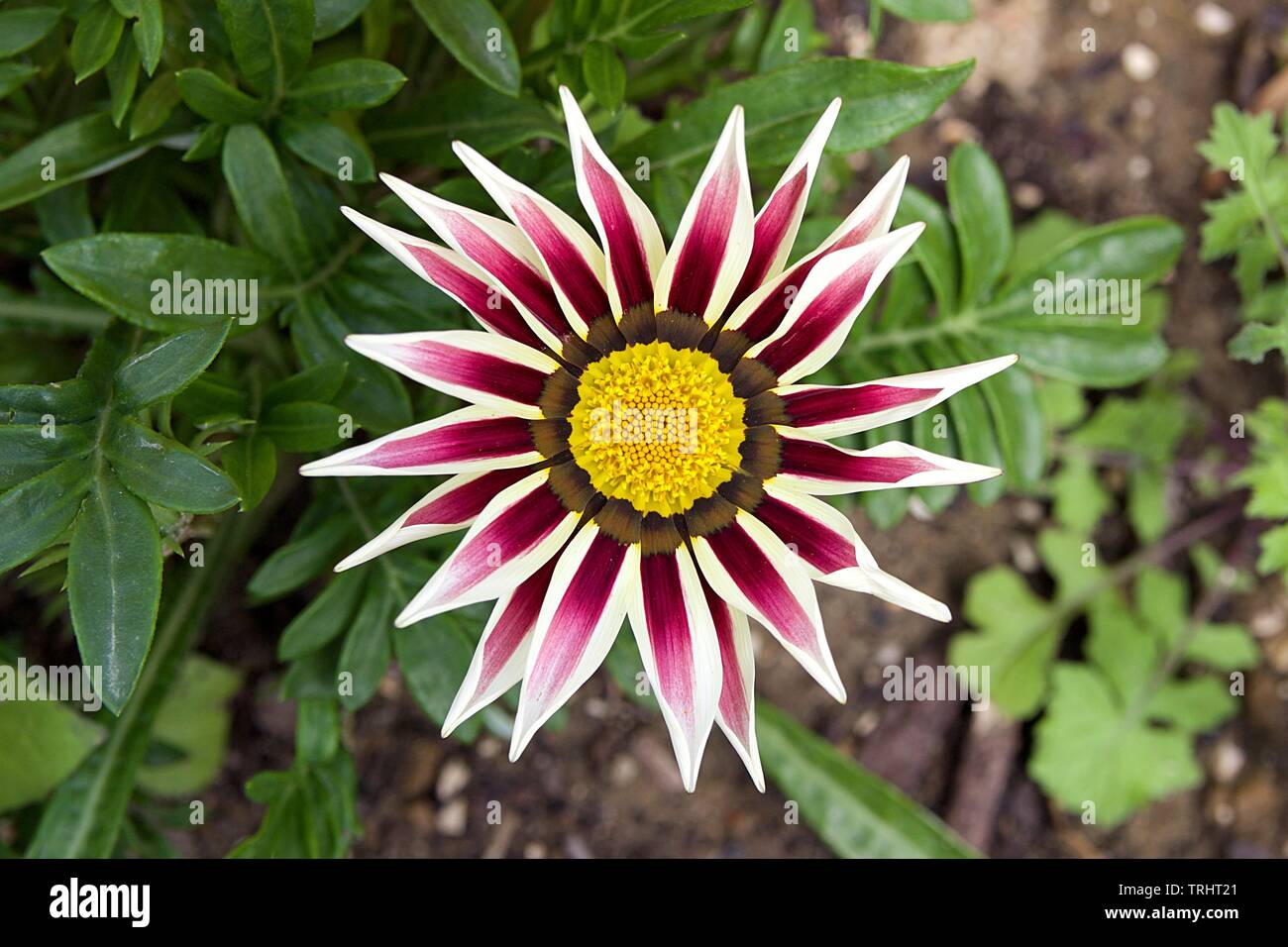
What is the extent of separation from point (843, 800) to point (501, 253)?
1.70 metres

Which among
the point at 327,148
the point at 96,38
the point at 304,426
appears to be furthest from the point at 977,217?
the point at 96,38

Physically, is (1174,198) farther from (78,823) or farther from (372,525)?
(78,823)

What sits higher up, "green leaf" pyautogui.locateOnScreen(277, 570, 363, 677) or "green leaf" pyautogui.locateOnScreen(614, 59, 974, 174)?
"green leaf" pyautogui.locateOnScreen(614, 59, 974, 174)

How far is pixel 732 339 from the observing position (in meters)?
1.43

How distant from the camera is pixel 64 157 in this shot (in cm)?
169

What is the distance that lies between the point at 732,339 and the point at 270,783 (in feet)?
3.68

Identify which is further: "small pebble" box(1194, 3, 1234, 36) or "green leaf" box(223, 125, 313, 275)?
"small pebble" box(1194, 3, 1234, 36)

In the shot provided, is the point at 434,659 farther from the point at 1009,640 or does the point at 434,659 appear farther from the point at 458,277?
the point at 1009,640

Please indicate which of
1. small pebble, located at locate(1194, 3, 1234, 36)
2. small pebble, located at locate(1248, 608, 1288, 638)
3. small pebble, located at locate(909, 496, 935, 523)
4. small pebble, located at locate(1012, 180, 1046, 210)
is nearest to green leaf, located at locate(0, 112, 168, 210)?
small pebble, located at locate(909, 496, 935, 523)

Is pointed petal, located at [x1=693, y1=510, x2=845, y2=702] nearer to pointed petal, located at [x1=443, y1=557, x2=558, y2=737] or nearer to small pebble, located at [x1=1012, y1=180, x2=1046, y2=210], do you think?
pointed petal, located at [x1=443, y1=557, x2=558, y2=737]

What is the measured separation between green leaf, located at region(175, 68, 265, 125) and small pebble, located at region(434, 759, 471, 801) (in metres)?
1.65

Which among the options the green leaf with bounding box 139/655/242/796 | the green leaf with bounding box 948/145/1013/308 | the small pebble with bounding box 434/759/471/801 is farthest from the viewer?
the small pebble with bounding box 434/759/471/801

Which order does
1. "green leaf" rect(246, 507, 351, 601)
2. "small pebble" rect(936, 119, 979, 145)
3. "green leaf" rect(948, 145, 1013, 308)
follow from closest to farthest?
1. "green leaf" rect(246, 507, 351, 601)
2. "green leaf" rect(948, 145, 1013, 308)
3. "small pebble" rect(936, 119, 979, 145)

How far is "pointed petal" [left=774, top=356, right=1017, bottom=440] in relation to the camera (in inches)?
50.3
